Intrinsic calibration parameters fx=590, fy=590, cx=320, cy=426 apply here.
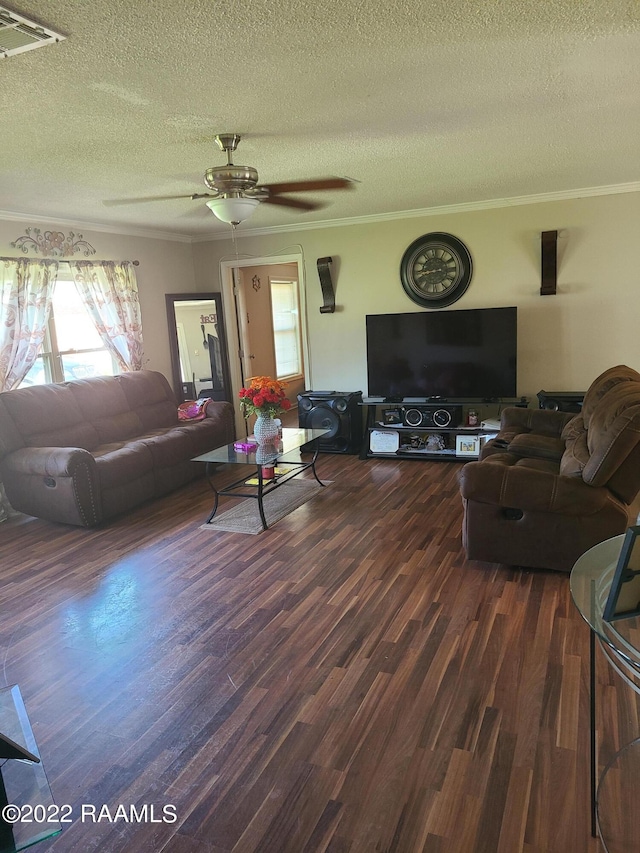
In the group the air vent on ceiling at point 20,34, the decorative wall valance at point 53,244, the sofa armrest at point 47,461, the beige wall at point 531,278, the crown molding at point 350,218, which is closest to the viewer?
the air vent on ceiling at point 20,34

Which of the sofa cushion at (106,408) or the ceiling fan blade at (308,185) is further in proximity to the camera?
the sofa cushion at (106,408)

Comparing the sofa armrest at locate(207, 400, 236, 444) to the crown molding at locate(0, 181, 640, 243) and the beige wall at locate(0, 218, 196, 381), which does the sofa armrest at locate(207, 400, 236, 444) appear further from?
the crown molding at locate(0, 181, 640, 243)

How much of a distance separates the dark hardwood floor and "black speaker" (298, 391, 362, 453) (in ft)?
7.23

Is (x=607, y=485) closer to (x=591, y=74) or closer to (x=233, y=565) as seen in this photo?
(x=591, y=74)

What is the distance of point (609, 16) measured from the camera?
199 centimetres

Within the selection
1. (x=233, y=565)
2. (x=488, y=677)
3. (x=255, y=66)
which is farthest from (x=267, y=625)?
(x=255, y=66)

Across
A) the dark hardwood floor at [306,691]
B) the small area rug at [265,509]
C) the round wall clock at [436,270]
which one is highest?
the round wall clock at [436,270]

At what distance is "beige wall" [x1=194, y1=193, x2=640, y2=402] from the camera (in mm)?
5332

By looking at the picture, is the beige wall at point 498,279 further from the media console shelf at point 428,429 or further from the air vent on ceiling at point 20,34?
the air vent on ceiling at point 20,34

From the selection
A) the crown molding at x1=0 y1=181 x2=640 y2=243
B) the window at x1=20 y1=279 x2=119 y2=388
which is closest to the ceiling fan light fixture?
the crown molding at x1=0 y1=181 x2=640 y2=243

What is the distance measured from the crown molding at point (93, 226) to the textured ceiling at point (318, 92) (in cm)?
52

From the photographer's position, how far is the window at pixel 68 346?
5.36 meters

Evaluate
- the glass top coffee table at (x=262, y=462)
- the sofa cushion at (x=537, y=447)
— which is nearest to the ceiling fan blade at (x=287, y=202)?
the glass top coffee table at (x=262, y=462)

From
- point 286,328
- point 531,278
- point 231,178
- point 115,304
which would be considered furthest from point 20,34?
point 286,328
